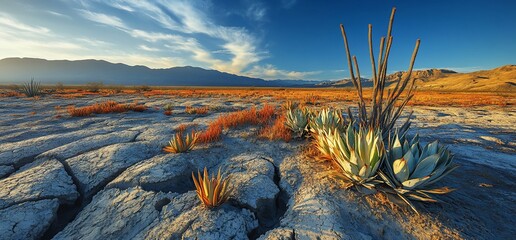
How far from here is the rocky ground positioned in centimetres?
286

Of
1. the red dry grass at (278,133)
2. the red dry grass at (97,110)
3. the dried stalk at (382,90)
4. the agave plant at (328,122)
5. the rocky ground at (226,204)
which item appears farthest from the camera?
the red dry grass at (97,110)

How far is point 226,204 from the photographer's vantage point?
3373mm

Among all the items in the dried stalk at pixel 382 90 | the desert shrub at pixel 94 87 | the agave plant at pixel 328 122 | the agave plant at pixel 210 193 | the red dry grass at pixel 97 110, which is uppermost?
the dried stalk at pixel 382 90

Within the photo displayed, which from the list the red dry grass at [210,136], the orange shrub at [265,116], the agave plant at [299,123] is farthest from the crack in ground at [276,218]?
the orange shrub at [265,116]

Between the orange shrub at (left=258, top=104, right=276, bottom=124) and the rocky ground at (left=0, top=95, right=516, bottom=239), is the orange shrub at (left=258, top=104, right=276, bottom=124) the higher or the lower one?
the higher one

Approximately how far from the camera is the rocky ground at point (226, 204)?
113 inches

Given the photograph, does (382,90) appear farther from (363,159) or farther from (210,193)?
(210,193)

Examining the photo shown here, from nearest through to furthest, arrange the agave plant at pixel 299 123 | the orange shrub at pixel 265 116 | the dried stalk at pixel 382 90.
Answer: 1. the dried stalk at pixel 382 90
2. the agave plant at pixel 299 123
3. the orange shrub at pixel 265 116

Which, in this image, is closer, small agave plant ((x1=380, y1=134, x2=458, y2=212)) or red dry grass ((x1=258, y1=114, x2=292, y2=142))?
small agave plant ((x1=380, y1=134, x2=458, y2=212))

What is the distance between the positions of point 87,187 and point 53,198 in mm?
465

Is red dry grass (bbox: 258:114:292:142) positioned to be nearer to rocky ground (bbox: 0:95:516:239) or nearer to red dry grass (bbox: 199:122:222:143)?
rocky ground (bbox: 0:95:516:239)

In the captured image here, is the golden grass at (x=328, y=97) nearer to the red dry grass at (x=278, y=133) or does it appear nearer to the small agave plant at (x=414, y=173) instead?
the red dry grass at (x=278, y=133)

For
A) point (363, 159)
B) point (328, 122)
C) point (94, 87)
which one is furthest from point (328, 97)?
point (94, 87)

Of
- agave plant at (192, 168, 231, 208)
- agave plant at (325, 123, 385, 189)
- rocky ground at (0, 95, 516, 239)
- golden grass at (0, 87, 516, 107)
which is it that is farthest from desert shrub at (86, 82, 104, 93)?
agave plant at (325, 123, 385, 189)
